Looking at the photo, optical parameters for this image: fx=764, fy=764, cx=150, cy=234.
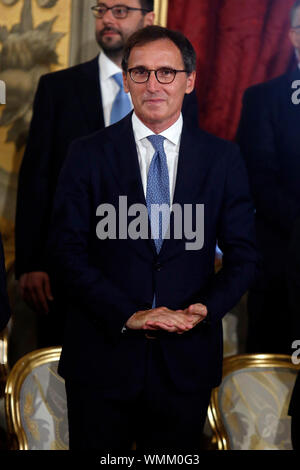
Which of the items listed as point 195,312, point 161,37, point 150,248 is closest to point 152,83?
point 161,37

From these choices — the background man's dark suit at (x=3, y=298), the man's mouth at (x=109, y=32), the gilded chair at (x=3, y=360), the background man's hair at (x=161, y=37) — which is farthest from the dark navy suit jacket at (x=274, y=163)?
the background man's dark suit at (x=3, y=298)

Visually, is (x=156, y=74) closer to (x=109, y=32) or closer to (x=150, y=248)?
(x=150, y=248)

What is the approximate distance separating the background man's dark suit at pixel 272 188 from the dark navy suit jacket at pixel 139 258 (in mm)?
592

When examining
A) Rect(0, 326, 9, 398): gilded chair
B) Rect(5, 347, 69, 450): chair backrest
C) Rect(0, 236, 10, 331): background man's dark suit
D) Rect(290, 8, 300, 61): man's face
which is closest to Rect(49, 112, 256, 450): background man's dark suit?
Rect(0, 236, 10, 331): background man's dark suit

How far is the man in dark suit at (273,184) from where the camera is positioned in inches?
104

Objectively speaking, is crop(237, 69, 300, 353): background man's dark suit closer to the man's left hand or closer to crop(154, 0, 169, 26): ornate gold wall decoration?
crop(154, 0, 169, 26): ornate gold wall decoration

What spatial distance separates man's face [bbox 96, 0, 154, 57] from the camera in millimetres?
2566

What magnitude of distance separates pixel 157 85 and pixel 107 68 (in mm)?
699

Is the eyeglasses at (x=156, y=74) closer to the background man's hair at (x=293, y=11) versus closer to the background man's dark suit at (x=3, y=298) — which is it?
the background man's dark suit at (x=3, y=298)

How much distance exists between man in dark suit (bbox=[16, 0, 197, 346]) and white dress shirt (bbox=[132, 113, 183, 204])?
523mm
